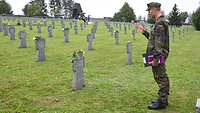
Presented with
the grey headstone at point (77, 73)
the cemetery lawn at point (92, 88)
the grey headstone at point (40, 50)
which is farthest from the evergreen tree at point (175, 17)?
the grey headstone at point (77, 73)

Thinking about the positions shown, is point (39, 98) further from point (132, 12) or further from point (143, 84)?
point (132, 12)

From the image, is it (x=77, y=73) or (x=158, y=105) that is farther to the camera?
(x=77, y=73)

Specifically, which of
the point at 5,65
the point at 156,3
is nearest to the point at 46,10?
the point at 5,65

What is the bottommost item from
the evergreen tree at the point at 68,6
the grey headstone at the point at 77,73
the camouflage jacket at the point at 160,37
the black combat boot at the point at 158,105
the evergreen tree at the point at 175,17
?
the black combat boot at the point at 158,105

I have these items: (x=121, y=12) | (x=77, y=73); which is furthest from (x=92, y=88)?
(x=121, y=12)

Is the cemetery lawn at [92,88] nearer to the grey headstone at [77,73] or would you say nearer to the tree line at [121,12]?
the grey headstone at [77,73]

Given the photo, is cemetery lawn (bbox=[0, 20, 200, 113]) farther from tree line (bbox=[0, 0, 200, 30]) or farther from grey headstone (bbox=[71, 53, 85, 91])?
tree line (bbox=[0, 0, 200, 30])

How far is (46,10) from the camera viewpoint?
347 ft

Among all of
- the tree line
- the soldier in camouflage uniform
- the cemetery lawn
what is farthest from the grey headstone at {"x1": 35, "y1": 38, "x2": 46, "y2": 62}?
the tree line

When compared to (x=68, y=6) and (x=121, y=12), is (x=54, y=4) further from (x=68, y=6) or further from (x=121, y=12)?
(x=121, y=12)

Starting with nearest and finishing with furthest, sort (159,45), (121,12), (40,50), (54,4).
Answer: (159,45) < (40,50) < (121,12) < (54,4)

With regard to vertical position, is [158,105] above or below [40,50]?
below

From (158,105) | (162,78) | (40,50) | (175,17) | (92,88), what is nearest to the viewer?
(162,78)

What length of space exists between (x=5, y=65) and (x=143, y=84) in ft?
24.9
